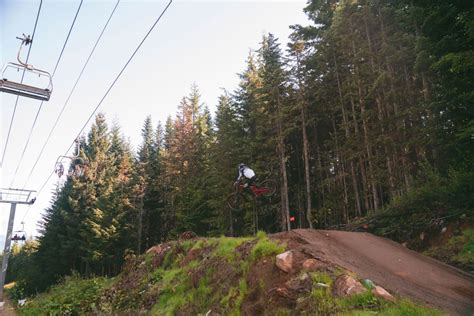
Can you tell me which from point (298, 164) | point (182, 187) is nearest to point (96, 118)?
point (182, 187)

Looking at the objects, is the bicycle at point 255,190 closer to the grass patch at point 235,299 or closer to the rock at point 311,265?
the grass patch at point 235,299

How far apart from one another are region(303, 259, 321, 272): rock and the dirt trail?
1.00 feet

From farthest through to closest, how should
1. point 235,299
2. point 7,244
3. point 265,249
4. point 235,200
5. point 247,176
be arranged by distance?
point 7,244, point 235,200, point 247,176, point 265,249, point 235,299

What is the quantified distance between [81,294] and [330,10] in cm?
2341

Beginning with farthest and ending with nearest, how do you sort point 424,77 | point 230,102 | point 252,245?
1. point 230,102
2. point 424,77
3. point 252,245

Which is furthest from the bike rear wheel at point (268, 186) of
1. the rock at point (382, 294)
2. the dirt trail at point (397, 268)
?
the rock at point (382, 294)

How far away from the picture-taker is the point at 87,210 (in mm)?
29438

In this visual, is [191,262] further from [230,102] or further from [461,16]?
[230,102]

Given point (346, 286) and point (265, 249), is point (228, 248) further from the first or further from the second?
point (346, 286)

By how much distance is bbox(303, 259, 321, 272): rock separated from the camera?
591 centimetres

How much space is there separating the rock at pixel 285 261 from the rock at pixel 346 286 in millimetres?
1217

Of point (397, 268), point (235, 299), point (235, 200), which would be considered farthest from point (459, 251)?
point (235, 200)

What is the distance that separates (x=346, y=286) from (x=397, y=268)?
3117 millimetres

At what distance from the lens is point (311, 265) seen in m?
6.01
